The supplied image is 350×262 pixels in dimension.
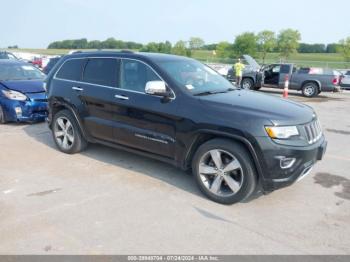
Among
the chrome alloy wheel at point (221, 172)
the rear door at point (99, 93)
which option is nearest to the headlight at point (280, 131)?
the chrome alloy wheel at point (221, 172)

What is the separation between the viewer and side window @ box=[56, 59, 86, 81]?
228 inches

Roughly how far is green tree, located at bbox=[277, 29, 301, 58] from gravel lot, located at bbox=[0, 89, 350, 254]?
2480 inches

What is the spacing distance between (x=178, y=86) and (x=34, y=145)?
11.6ft

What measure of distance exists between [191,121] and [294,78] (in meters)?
14.6

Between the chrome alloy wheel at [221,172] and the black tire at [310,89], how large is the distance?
46.7ft

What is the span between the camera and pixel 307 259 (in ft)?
10.2

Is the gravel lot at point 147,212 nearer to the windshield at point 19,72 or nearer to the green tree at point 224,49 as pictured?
the windshield at point 19,72

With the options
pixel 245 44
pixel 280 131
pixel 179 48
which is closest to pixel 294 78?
pixel 280 131

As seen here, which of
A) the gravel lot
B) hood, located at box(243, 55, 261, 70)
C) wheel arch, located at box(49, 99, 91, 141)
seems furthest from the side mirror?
hood, located at box(243, 55, 261, 70)

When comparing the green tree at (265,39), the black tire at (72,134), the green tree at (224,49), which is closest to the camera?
the black tire at (72,134)

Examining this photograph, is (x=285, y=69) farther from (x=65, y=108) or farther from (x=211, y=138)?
(x=211, y=138)

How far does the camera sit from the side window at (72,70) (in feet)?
19.0

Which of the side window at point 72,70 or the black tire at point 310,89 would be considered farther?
the black tire at point 310,89

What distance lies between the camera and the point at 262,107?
13.6 ft
